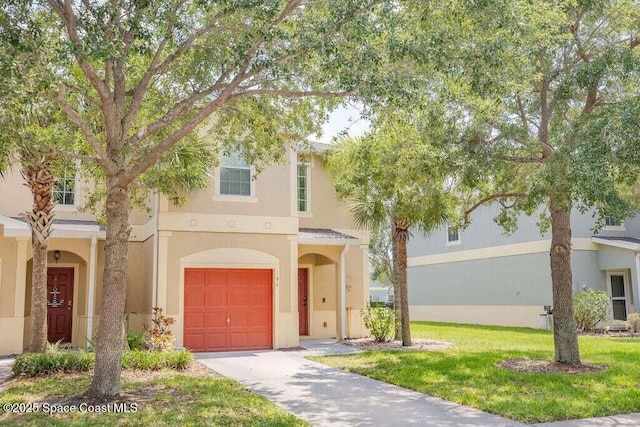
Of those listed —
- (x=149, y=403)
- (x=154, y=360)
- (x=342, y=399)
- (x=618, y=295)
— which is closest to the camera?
(x=149, y=403)

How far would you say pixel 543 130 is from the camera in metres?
13.1

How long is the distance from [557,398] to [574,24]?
7.70 metres

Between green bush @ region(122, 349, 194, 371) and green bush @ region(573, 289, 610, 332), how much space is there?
15.7 metres

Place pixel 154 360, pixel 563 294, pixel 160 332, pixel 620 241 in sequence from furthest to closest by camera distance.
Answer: pixel 620 241 < pixel 160 332 < pixel 563 294 < pixel 154 360

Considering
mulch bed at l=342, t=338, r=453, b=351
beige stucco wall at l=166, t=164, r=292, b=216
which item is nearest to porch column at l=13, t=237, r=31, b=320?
beige stucco wall at l=166, t=164, r=292, b=216

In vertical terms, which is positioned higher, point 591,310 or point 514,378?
point 591,310

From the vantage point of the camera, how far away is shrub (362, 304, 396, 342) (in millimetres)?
18197

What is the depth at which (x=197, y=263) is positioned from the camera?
1662 centimetres

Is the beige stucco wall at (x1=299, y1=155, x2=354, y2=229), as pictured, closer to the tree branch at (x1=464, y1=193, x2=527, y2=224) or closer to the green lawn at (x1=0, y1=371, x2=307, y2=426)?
the tree branch at (x1=464, y1=193, x2=527, y2=224)

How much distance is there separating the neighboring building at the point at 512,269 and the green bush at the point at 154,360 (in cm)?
1332

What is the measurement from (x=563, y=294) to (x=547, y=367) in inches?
65.2

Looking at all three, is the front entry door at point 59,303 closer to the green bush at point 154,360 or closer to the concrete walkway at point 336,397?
the concrete walkway at point 336,397

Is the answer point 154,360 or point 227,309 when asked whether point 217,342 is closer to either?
point 227,309

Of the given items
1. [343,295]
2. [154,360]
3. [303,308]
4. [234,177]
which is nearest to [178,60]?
[234,177]
